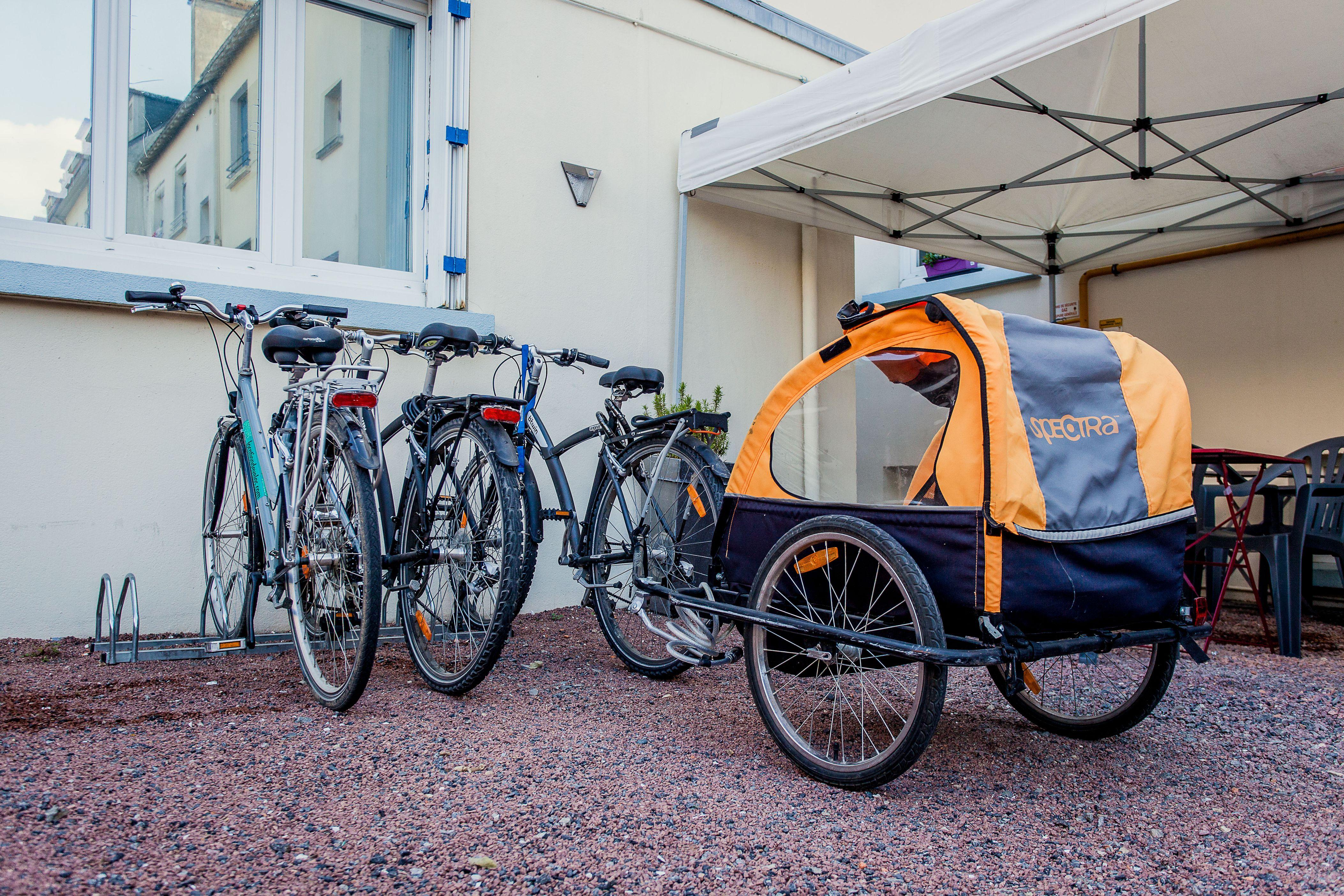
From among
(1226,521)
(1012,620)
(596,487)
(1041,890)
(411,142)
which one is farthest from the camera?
(411,142)

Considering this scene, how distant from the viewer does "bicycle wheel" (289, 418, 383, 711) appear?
8.60 ft

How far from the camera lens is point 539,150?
4668 mm

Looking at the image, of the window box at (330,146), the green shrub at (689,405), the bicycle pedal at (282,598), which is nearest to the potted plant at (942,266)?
the green shrub at (689,405)

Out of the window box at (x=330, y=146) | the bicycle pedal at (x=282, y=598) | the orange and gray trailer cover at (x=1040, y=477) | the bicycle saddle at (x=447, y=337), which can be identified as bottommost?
the bicycle pedal at (x=282, y=598)

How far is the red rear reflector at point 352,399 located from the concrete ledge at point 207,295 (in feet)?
3.56

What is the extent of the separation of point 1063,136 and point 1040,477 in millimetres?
3366

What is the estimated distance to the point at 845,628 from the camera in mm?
2234

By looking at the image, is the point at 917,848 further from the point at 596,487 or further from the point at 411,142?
the point at 411,142

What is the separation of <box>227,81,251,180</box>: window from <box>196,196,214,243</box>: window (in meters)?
0.15

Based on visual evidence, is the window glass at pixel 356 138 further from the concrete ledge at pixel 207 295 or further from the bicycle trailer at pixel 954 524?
the bicycle trailer at pixel 954 524

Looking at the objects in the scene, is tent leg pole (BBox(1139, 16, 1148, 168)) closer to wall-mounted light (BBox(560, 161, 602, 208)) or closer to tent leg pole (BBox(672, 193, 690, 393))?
tent leg pole (BBox(672, 193, 690, 393))

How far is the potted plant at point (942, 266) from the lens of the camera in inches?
299

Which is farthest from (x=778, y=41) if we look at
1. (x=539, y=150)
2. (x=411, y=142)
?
(x=411, y=142)

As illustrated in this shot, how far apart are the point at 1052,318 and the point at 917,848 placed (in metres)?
5.51
